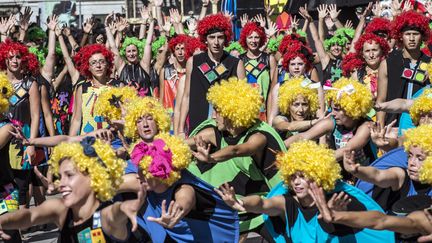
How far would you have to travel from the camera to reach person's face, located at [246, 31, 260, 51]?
12078 mm

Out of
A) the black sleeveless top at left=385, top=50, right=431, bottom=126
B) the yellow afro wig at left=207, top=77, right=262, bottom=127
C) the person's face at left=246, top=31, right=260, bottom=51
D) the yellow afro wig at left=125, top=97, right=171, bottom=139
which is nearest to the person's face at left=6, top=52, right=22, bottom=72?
the yellow afro wig at left=207, top=77, right=262, bottom=127

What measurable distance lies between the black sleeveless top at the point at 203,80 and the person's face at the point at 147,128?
2.57 metres

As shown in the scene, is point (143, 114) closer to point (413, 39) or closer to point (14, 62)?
point (14, 62)

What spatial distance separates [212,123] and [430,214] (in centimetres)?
262

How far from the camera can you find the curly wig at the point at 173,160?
5.90 m

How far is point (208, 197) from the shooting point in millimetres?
6410

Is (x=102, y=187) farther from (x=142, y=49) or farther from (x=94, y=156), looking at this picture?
→ (x=142, y=49)

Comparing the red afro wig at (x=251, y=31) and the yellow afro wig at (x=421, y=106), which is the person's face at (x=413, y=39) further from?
the red afro wig at (x=251, y=31)

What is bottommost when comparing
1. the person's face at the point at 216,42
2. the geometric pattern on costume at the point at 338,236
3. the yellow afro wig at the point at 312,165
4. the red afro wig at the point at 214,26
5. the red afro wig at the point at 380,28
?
the geometric pattern on costume at the point at 338,236

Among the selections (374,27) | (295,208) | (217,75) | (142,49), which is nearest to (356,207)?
(295,208)

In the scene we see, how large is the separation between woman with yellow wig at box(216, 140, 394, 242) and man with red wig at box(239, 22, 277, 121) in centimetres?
426

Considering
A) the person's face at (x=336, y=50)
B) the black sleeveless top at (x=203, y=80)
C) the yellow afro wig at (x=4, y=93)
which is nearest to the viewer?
the yellow afro wig at (x=4, y=93)

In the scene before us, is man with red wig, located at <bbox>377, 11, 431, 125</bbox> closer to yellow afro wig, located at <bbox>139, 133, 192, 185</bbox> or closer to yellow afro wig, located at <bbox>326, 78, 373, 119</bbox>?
yellow afro wig, located at <bbox>326, 78, 373, 119</bbox>

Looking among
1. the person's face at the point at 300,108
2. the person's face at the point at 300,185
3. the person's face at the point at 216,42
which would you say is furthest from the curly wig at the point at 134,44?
the person's face at the point at 300,185
